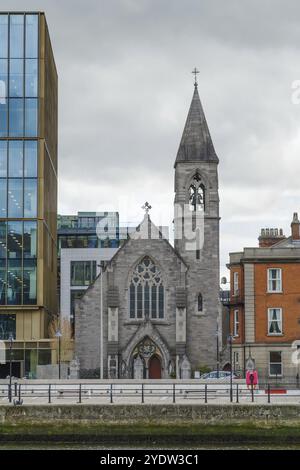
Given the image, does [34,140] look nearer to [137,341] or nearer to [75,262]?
[137,341]

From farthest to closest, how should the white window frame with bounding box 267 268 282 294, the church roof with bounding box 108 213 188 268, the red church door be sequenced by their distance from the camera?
the church roof with bounding box 108 213 188 268 < the red church door < the white window frame with bounding box 267 268 282 294

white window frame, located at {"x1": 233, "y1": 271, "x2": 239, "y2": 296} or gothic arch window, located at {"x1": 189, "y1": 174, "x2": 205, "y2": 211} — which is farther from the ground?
gothic arch window, located at {"x1": 189, "y1": 174, "x2": 205, "y2": 211}

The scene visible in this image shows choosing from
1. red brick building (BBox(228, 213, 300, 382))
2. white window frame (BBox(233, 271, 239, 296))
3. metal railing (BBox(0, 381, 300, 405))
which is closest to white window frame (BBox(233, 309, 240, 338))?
white window frame (BBox(233, 271, 239, 296))

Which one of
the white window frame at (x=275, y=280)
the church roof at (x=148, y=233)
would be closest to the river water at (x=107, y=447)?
the white window frame at (x=275, y=280)

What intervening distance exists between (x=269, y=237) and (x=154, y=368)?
12667mm

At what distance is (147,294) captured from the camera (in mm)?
75000

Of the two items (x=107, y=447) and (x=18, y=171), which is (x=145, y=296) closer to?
(x=18, y=171)

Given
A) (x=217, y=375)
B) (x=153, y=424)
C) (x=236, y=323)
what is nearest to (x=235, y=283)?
(x=236, y=323)

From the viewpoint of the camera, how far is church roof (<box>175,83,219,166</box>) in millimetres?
76562

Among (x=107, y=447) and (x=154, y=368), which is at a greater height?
(x=154, y=368)

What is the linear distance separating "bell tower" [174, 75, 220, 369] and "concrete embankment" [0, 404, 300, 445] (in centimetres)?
2998

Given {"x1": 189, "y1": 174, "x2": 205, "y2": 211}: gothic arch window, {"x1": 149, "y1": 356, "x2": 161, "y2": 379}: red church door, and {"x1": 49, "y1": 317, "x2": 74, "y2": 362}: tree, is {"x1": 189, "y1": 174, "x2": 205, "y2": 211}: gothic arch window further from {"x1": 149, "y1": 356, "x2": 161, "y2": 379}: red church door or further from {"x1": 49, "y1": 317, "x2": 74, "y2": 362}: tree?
{"x1": 49, "y1": 317, "x2": 74, "y2": 362}: tree

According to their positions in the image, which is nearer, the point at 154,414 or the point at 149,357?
the point at 154,414

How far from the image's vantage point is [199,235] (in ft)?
250
